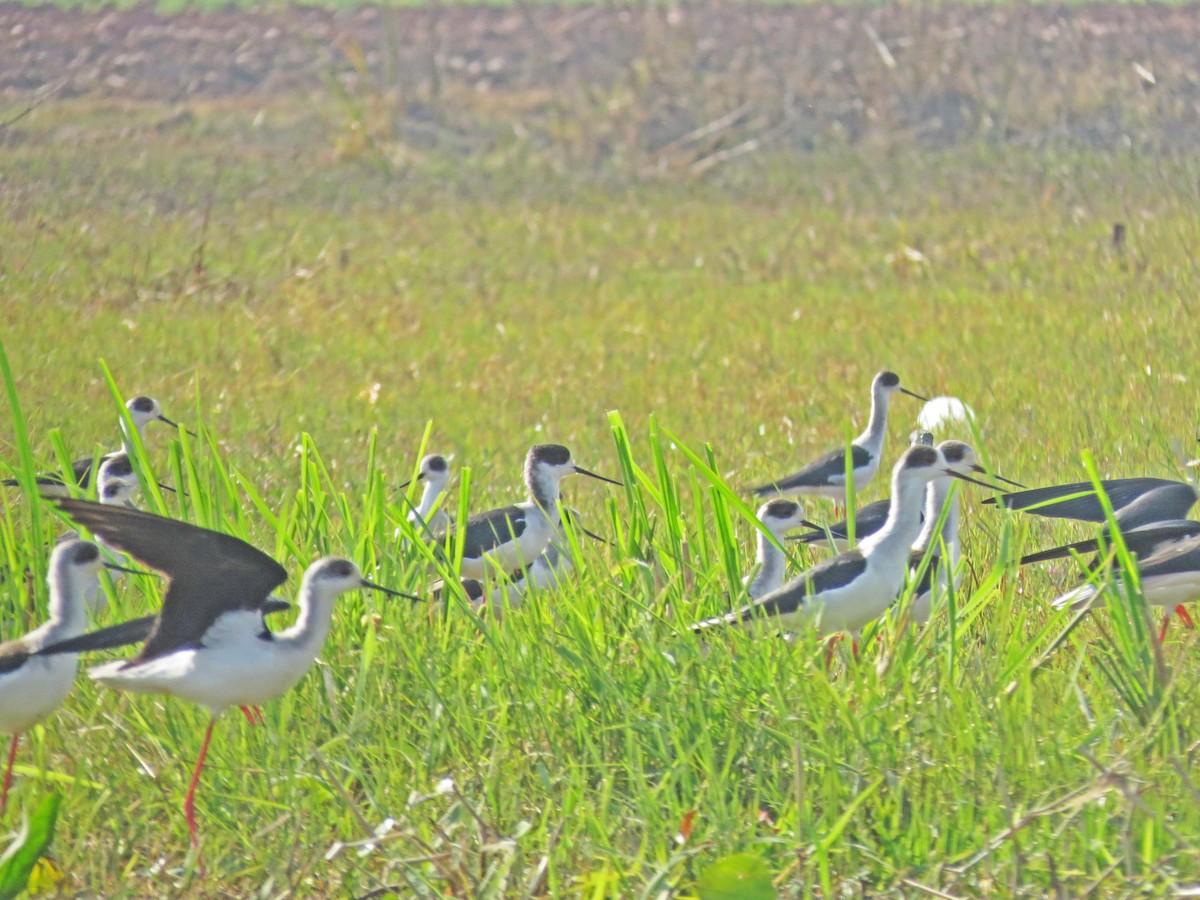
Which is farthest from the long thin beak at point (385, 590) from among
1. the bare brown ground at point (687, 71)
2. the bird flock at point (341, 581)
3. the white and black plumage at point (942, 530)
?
the bare brown ground at point (687, 71)

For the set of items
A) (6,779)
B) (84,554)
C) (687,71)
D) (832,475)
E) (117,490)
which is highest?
(687,71)

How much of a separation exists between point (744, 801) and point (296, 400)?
625 cm

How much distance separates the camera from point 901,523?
4152 millimetres

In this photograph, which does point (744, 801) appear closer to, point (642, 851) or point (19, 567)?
point (642, 851)

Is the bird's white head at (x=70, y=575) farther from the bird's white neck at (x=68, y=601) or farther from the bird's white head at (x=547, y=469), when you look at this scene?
the bird's white head at (x=547, y=469)

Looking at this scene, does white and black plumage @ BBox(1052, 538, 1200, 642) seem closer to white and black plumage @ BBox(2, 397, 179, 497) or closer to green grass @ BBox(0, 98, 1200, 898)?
green grass @ BBox(0, 98, 1200, 898)

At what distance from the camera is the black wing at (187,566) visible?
A: 11.2ft

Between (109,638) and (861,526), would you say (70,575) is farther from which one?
(861,526)

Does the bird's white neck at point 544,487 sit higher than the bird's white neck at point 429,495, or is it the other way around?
the bird's white neck at point 544,487

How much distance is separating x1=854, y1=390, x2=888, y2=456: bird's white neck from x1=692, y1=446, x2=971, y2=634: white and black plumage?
289cm

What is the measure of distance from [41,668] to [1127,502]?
2.89m

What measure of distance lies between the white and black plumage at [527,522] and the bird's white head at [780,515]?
72 cm

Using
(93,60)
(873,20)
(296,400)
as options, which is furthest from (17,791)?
(873,20)

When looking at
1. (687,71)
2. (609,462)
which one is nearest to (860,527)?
(609,462)
